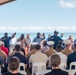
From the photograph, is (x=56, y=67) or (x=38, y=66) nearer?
(x=56, y=67)

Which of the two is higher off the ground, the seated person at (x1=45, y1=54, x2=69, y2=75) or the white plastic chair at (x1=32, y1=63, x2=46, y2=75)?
the seated person at (x1=45, y1=54, x2=69, y2=75)

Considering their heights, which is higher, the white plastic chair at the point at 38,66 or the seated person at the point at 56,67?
the seated person at the point at 56,67

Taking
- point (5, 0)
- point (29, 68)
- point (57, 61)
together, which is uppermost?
point (5, 0)

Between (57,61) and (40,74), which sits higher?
(57,61)

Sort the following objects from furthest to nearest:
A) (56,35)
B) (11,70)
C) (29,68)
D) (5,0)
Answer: (56,35), (5,0), (29,68), (11,70)

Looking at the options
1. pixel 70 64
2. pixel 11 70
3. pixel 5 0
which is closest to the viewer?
pixel 11 70

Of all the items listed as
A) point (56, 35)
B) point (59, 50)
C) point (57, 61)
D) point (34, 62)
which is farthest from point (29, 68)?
point (56, 35)

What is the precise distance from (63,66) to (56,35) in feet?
15.2

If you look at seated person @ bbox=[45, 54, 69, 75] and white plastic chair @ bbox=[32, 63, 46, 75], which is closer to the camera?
seated person @ bbox=[45, 54, 69, 75]

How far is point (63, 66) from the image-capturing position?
249 inches

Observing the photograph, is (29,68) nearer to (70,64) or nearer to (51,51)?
(51,51)

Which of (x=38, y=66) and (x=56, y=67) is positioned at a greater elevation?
(x=56, y=67)

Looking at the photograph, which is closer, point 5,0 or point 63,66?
point 63,66

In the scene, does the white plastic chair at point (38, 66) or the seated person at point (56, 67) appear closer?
the seated person at point (56, 67)
